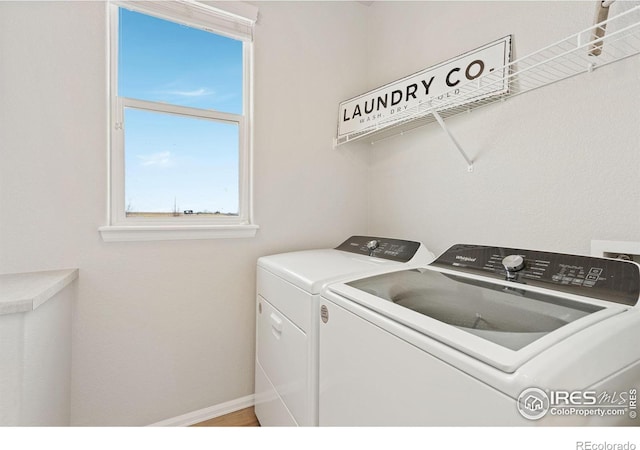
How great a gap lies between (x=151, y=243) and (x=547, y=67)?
6.75ft

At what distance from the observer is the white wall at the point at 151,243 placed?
4.42 ft

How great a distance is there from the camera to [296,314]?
1.26 metres

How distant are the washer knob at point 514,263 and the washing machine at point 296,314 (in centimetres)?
42

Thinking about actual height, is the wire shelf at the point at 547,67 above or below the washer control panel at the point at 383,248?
above

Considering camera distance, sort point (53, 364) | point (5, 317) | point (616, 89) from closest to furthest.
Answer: point (5, 317), point (616, 89), point (53, 364)

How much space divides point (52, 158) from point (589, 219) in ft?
7.64

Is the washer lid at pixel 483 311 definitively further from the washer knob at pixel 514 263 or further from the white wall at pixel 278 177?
the white wall at pixel 278 177

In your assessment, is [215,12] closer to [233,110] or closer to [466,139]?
[233,110]

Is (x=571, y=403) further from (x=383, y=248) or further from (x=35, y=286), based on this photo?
(x=35, y=286)

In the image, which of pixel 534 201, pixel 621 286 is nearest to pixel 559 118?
pixel 534 201

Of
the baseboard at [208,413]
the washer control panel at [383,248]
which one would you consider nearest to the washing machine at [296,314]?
the washer control panel at [383,248]

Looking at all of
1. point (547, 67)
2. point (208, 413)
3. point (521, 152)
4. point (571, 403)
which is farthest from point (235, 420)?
point (547, 67)

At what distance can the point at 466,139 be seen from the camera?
1.61 metres

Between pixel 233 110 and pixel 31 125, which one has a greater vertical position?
pixel 233 110
